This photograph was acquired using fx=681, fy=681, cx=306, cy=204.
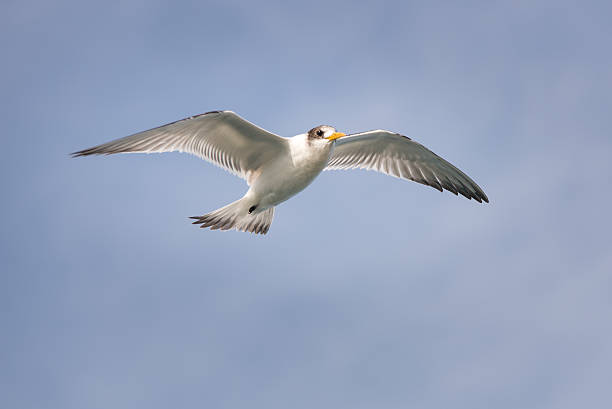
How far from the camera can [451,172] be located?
1301 centimetres

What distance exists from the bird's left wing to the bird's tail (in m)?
1.86

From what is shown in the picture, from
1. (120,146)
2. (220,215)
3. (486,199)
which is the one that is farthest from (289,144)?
(486,199)

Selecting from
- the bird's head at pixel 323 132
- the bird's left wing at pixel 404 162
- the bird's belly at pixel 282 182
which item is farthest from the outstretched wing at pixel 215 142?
the bird's left wing at pixel 404 162

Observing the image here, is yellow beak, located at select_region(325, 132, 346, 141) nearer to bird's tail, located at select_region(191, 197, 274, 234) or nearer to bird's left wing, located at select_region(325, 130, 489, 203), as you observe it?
bird's left wing, located at select_region(325, 130, 489, 203)

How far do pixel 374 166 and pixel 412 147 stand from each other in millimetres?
899

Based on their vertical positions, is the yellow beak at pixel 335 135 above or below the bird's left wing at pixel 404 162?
below

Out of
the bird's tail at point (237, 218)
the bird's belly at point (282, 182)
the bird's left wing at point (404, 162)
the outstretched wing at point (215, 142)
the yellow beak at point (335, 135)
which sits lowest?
the bird's tail at point (237, 218)

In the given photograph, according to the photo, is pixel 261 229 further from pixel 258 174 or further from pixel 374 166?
pixel 374 166

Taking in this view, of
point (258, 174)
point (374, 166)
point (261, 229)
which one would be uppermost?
point (374, 166)

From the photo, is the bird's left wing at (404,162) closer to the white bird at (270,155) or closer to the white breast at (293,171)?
the white bird at (270,155)

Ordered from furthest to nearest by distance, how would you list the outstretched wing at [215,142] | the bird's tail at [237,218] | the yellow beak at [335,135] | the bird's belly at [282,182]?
the bird's tail at [237,218]
the bird's belly at [282,182]
the outstretched wing at [215,142]
the yellow beak at [335,135]

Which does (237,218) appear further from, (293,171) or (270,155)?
(293,171)

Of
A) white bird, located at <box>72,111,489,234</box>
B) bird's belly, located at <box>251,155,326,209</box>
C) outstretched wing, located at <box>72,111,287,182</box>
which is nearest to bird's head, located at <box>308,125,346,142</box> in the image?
white bird, located at <box>72,111,489,234</box>

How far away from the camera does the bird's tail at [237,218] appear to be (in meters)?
12.1
